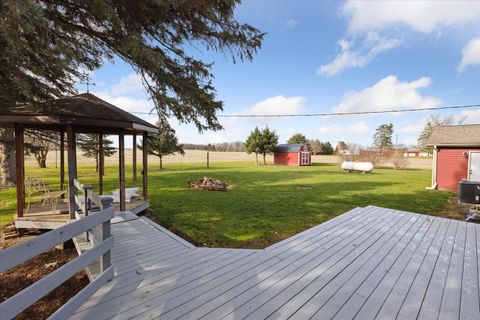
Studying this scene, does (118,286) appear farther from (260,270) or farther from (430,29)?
(430,29)

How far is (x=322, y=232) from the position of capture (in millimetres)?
4938

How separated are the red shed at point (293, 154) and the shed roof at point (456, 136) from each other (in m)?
18.0

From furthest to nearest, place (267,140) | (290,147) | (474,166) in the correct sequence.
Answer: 1. (290,147)
2. (267,140)
3. (474,166)

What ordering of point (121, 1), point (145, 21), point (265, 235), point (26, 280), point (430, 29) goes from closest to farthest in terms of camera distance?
point (121, 1), point (26, 280), point (145, 21), point (265, 235), point (430, 29)

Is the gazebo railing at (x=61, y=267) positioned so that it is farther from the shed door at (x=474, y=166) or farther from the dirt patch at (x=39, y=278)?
the shed door at (x=474, y=166)

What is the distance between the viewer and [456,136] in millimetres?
13883

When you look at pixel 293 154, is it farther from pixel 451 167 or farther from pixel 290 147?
pixel 451 167

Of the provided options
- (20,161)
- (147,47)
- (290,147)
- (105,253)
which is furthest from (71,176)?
(290,147)

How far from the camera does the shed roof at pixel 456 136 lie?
1287cm

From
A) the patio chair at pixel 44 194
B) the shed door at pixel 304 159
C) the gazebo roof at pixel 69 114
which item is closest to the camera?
the gazebo roof at pixel 69 114

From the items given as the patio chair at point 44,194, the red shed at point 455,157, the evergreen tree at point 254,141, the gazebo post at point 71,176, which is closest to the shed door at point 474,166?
the red shed at point 455,157

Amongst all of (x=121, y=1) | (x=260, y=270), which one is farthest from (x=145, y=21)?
(x=260, y=270)

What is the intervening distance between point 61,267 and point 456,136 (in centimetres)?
1871

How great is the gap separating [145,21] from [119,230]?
13.6ft
